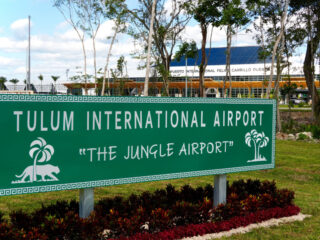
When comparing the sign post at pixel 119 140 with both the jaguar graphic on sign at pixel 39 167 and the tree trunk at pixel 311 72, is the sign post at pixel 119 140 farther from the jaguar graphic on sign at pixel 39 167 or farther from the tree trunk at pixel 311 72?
the tree trunk at pixel 311 72

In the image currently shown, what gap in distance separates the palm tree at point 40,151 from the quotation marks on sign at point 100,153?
15.5 inches

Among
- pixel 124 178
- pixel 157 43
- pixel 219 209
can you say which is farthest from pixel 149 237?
pixel 157 43

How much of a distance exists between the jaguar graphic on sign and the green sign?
10 mm

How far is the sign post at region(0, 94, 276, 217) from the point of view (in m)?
4.82

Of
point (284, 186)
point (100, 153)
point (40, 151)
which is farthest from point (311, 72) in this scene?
point (40, 151)

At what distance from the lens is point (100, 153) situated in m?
5.41

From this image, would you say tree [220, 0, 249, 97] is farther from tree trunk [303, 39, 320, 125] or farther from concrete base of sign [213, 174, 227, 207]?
concrete base of sign [213, 174, 227, 207]

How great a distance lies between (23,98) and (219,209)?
10.6 ft

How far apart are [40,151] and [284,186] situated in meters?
7.03

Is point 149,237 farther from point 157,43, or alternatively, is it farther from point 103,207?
point 157,43

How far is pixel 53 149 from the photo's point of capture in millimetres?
5035

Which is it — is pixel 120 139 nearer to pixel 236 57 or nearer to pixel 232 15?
pixel 232 15

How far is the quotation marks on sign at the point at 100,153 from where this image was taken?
17.3 feet

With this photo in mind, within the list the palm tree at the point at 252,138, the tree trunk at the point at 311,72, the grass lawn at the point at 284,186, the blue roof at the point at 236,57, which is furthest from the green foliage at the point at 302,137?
the blue roof at the point at 236,57
